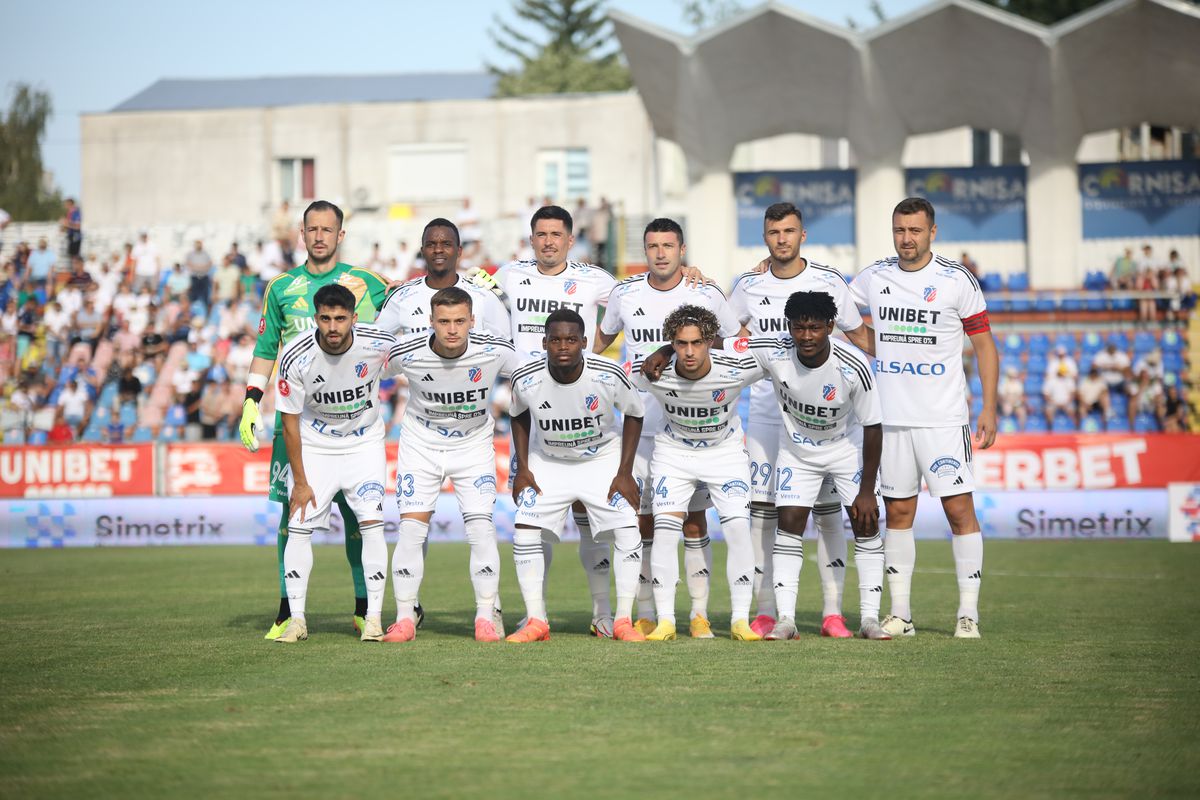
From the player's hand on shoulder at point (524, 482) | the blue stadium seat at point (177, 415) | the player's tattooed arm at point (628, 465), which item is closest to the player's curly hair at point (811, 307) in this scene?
the player's tattooed arm at point (628, 465)

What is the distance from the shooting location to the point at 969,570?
9.66 metres

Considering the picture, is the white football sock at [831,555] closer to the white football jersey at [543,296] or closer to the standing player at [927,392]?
the standing player at [927,392]

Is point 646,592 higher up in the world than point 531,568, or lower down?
lower down

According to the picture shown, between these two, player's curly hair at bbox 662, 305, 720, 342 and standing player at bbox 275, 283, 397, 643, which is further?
standing player at bbox 275, 283, 397, 643

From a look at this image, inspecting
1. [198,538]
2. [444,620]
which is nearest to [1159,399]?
[198,538]

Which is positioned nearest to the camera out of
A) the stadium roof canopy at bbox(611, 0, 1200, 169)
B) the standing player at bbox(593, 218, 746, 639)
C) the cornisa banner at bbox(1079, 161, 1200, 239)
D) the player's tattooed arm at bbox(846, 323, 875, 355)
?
the standing player at bbox(593, 218, 746, 639)

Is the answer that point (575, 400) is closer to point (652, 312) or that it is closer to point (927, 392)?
point (652, 312)

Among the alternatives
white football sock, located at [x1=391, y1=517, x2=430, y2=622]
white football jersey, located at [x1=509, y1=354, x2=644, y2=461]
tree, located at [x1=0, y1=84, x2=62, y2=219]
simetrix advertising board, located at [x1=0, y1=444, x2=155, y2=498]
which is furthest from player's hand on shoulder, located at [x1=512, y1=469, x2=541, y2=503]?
tree, located at [x1=0, y1=84, x2=62, y2=219]

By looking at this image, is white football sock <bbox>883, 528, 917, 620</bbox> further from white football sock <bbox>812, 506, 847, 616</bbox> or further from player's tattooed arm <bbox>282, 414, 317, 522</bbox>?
player's tattooed arm <bbox>282, 414, 317, 522</bbox>

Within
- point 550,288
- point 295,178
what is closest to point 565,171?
point 295,178

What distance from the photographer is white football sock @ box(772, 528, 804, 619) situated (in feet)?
31.4

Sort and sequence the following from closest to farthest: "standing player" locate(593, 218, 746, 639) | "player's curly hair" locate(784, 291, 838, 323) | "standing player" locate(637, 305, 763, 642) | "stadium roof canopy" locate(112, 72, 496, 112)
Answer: "player's curly hair" locate(784, 291, 838, 323), "standing player" locate(637, 305, 763, 642), "standing player" locate(593, 218, 746, 639), "stadium roof canopy" locate(112, 72, 496, 112)

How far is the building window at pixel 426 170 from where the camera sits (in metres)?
46.8

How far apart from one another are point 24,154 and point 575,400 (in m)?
71.9
